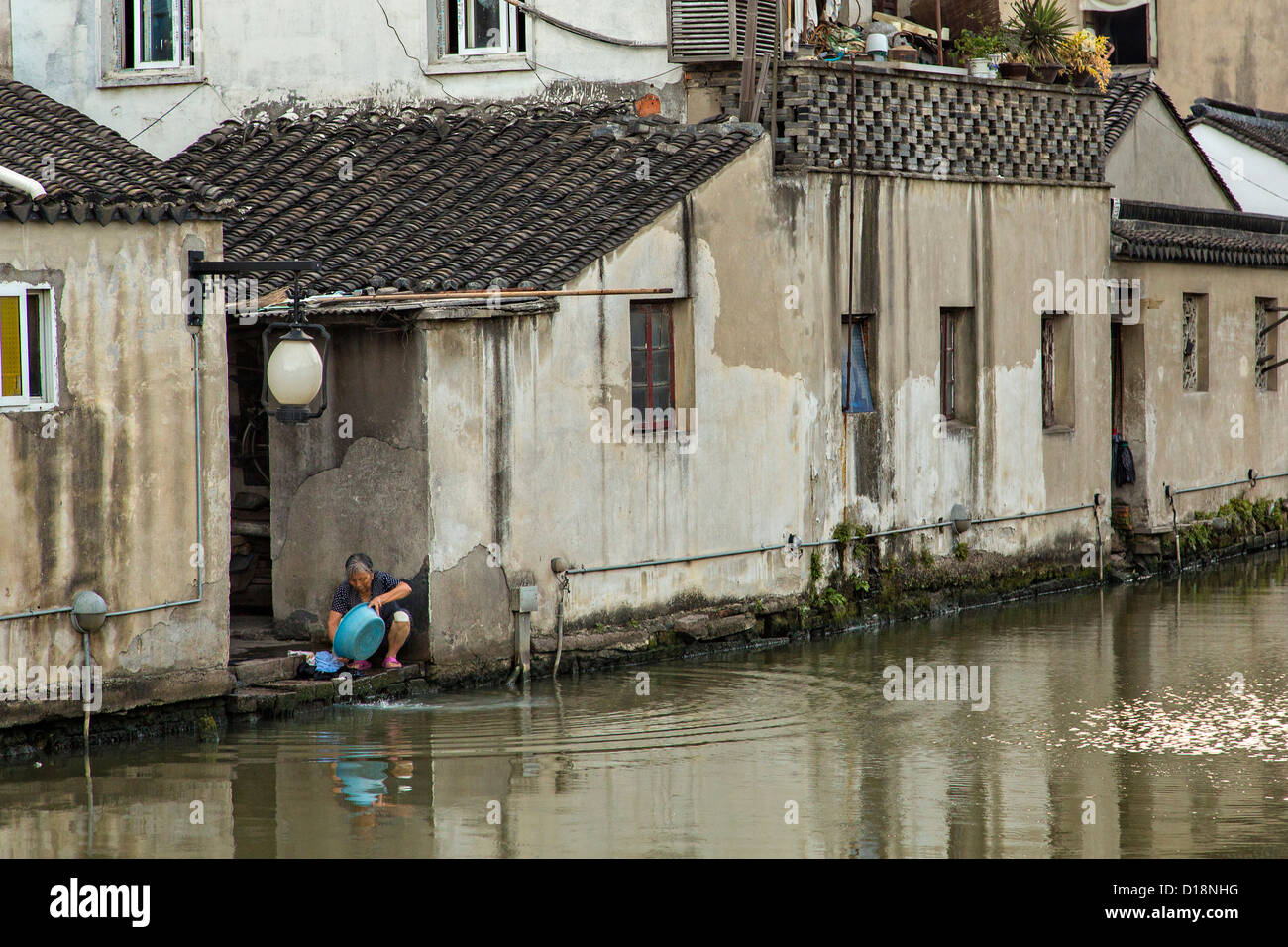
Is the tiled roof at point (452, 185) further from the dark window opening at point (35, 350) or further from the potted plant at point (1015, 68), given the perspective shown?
the potted plant at point (1015, 68)

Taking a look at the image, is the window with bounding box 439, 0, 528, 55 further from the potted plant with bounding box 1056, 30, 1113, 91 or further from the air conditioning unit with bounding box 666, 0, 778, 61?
the potted plant with bounding box 1056, 30, 1113, 91

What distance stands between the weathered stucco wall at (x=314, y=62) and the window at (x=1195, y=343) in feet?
28.6

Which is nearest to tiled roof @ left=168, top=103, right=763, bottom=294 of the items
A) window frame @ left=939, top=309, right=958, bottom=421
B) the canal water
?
the canal water

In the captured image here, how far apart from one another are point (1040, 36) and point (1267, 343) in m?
7.11

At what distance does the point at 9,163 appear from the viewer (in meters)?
13.1

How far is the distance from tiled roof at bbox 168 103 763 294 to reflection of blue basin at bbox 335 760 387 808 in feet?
13.3

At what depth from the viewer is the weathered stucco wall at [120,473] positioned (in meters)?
12.3

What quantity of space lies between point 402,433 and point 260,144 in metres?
5.73

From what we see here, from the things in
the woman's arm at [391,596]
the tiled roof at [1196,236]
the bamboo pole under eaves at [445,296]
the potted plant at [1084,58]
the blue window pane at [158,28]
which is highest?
the blue window pane at [158,28]

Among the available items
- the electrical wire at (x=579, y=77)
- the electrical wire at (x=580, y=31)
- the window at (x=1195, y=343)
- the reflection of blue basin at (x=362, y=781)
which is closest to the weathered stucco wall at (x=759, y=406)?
the electrical wire at (x=579, y=77)

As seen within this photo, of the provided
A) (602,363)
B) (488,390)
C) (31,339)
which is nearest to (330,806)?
(31,339)

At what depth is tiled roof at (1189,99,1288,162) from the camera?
2869cm

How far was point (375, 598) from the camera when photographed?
48.0 ft
